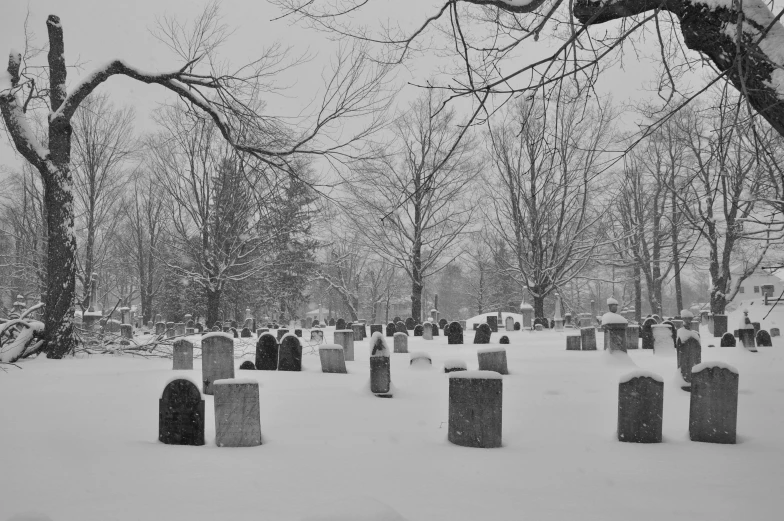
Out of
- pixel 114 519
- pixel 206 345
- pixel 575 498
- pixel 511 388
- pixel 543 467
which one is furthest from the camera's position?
pixel 511 388

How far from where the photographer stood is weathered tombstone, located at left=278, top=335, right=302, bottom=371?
942 cm

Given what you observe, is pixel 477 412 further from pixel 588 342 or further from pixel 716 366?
pixel 588 342

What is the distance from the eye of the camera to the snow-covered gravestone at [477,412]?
5.12 meters

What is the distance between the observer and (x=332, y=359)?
9.41 metres

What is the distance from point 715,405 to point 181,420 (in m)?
4.97

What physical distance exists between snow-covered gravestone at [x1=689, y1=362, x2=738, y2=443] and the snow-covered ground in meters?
0.17

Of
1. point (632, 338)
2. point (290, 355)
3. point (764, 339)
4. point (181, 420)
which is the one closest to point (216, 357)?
point (290, 355)

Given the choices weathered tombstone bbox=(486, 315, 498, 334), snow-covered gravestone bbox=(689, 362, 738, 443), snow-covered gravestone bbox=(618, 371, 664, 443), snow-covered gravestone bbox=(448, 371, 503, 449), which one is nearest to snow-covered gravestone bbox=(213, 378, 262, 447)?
snow-covered gravestone bbox=(448, 371, 503, 449)

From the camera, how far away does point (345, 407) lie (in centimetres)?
648

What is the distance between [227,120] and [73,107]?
2.61 m

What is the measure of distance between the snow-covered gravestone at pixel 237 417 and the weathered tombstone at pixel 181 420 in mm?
154

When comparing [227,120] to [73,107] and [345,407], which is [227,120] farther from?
[345,407]

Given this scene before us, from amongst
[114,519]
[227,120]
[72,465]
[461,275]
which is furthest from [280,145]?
[461,275]

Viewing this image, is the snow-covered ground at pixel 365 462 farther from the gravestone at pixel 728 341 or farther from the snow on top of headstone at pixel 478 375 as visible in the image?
the gravestone at pixel 728 341
